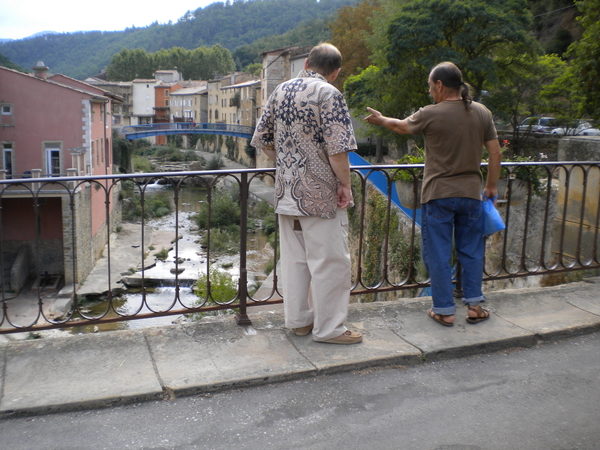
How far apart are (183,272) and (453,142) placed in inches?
874

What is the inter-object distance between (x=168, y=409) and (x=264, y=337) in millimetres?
935

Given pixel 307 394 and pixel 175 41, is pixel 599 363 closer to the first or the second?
pixel 307 394

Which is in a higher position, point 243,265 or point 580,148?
point 580,148

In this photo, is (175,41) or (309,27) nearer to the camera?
(309,27)

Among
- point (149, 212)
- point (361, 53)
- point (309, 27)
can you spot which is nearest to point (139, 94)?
point (309, 27)

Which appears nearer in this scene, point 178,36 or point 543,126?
point 543,126

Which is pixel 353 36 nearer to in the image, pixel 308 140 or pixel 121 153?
pixel 121 153

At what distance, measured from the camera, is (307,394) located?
115 inches

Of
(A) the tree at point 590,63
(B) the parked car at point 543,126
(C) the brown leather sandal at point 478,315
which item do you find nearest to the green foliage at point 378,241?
(A) the tree at point 590,63

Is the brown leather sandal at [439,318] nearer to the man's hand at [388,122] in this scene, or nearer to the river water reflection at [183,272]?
the man's hand at [388,122]

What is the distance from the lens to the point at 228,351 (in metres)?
3.35

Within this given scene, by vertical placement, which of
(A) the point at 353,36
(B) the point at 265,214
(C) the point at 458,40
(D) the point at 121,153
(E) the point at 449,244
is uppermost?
(A) the point at 353,36

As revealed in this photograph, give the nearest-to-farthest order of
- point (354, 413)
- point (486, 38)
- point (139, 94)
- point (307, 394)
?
point (354, 413) → point (307, 394) → point (486, 38) → point (139, 94)

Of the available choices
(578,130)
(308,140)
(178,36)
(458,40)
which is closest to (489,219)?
(308,140)
